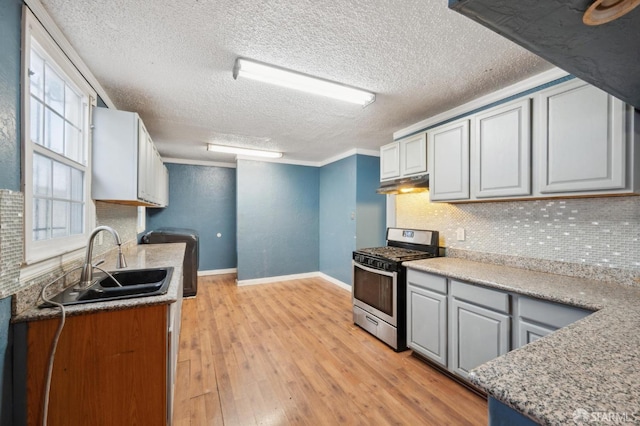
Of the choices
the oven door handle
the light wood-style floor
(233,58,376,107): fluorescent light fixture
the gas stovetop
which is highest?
(233,58,376,107): fluorescent light fixture

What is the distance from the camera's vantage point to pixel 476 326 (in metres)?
1.87

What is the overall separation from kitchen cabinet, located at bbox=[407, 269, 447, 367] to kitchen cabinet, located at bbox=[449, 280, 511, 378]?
3.1 inches

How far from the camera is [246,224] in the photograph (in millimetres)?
4891

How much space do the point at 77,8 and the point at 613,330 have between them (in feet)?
9.37

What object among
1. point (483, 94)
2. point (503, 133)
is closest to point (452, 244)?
point (503, 133)

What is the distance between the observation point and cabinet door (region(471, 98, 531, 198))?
1851 millimetres

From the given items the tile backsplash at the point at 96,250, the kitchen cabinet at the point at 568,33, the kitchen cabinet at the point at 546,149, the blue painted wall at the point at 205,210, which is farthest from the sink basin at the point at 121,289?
the blue painted wall at the point at 205,210

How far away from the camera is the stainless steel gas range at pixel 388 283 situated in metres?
2.50

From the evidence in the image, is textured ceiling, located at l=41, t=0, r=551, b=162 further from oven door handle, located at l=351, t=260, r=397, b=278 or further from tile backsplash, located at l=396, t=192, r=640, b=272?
oven door handle, located at l=351, t=260, r=397, b=278

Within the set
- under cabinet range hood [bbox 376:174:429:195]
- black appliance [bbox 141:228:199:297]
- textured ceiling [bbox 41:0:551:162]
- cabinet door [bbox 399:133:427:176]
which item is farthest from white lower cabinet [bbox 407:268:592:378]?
black appliance [bbox 141:228:199:297]

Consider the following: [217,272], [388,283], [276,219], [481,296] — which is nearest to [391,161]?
[388,283]

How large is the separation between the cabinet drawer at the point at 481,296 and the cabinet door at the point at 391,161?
4.66 feet

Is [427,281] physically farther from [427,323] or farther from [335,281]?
[335,281]

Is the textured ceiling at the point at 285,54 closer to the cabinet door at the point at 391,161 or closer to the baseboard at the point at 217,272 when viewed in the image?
the cabinet door at the point at 391,161
